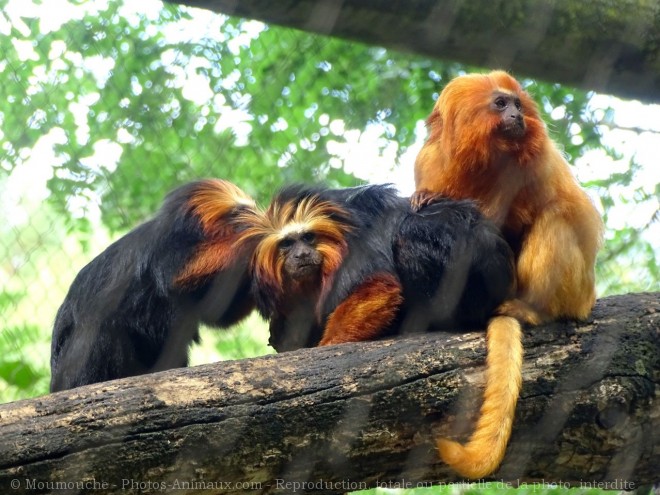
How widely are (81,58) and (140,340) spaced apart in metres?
1.91

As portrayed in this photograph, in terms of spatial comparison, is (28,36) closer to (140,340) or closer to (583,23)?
(140,340)

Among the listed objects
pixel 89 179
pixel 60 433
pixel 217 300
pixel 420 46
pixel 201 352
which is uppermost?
pixel 420 46

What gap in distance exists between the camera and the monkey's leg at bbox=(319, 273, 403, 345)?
7.41 feet

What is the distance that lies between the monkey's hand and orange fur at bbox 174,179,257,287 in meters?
0.51

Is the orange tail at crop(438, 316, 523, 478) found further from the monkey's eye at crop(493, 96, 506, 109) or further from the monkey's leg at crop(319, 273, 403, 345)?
the monkey's eye at crop(493, 96, 506, 109)

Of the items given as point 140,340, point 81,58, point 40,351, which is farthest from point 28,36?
point 140,340

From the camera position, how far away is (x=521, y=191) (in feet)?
7.62

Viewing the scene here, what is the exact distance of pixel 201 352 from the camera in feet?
16.4

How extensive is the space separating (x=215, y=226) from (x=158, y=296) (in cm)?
26

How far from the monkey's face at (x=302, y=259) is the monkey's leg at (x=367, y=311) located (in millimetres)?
168

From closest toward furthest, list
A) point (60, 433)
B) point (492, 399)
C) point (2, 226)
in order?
point (60, 433), point (492, 399), point (2, 226)

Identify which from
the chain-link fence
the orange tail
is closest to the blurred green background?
the chain-link fence

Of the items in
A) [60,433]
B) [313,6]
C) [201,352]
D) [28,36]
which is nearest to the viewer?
[60,433]

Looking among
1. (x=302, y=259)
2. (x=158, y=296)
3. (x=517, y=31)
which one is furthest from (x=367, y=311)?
(x=517, y=31)
